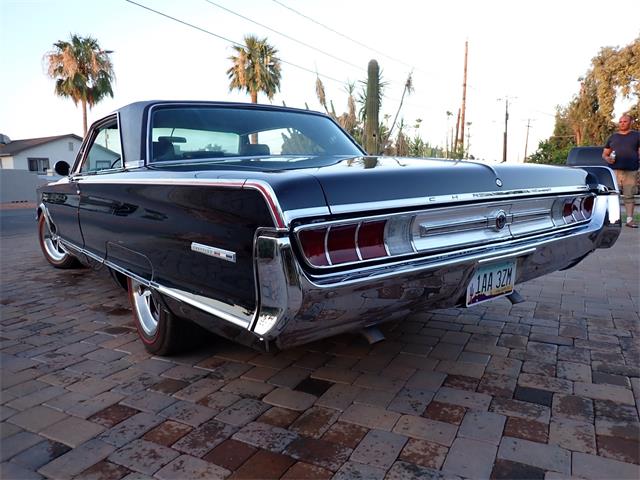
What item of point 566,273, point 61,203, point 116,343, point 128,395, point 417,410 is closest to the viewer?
point 417,410

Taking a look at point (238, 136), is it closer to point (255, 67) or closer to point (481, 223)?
point (481, 223)

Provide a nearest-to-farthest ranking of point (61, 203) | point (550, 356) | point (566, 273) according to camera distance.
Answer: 1. point (550, 356)
2. point (61, 203)
3. point (566, 273)

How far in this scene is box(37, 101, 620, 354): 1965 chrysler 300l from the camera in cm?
179

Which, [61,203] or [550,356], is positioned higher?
[61,203]

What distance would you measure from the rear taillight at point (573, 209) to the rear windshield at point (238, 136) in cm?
135

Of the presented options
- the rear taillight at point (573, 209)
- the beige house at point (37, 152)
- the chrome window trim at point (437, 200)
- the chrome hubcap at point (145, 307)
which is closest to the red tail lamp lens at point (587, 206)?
the rear taillight at point (573, 209)

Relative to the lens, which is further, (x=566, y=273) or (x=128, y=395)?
(x=566, y=273)

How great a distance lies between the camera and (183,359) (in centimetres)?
297

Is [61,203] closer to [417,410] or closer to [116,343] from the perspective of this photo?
[116,343]

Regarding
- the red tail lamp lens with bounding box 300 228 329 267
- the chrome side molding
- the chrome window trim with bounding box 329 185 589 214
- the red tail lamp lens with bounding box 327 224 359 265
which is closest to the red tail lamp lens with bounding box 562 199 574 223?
the chrome window trim with bounding box 329 185 589 214

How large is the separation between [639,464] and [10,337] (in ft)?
12.1

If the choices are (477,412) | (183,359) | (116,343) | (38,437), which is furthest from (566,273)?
(38,437)

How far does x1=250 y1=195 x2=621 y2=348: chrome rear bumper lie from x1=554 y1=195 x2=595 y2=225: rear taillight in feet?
1.56

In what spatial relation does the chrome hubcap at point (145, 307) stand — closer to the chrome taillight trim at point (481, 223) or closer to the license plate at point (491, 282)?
the chrome taillight trim at point (481, 223)
